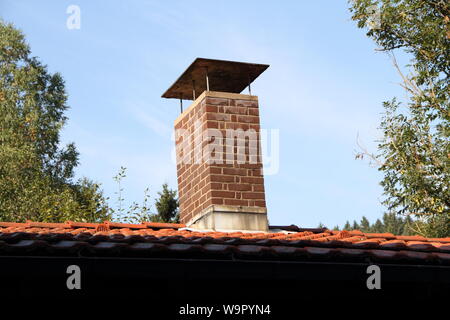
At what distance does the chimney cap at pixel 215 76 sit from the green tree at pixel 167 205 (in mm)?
16636

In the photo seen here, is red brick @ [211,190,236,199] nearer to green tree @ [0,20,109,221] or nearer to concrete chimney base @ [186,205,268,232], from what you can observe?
concrete chimney base @ [186,205,268,232]

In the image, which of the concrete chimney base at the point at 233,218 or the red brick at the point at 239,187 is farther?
the red brick at the point at 239,187

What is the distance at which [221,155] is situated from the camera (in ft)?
28.1

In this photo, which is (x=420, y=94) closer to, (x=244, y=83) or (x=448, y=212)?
(x=448, y=212)

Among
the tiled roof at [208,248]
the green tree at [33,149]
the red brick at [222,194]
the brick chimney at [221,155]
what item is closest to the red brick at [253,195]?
the brick chimney at [221,155]

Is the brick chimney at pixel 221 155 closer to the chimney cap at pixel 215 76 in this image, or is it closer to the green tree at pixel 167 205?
the chimney cap at pixel 215 76

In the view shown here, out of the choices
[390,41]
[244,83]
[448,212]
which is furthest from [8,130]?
[244,83]

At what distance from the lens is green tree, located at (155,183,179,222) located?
2634 cm

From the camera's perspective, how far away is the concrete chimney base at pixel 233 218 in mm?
8242

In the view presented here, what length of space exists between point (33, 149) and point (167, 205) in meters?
5.37
